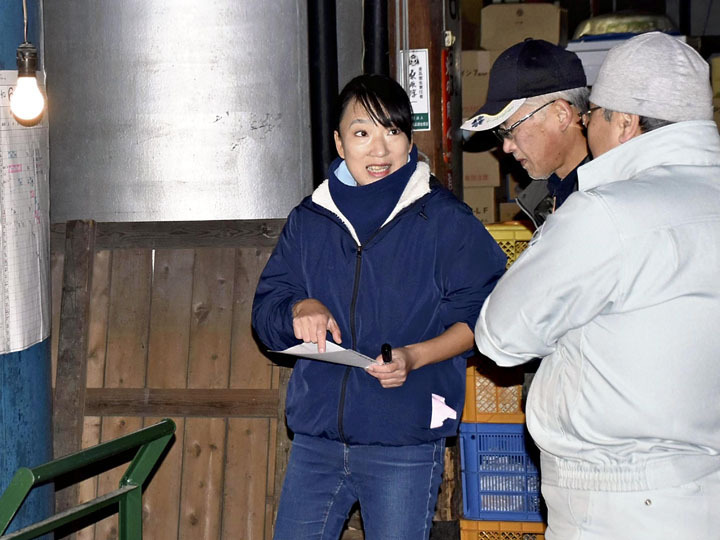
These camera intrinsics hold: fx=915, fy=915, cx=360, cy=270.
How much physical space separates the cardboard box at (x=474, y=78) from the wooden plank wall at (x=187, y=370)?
1813mm

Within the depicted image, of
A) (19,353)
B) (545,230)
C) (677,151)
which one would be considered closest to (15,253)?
(19,353)

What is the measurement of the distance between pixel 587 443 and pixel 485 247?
908 millimetres

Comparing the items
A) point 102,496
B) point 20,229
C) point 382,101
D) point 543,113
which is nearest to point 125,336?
point 20,229

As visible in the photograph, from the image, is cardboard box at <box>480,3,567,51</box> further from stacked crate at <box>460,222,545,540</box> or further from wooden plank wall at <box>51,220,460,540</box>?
stacked crate at <box>460,222,545,540</box>

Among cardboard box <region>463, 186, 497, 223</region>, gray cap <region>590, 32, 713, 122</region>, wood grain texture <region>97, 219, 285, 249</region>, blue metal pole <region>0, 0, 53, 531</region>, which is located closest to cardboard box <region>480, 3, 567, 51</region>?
cardboard box <region>463, 186, 497, 223</region>

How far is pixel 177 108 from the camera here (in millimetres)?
4945

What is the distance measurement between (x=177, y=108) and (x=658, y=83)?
341 cm

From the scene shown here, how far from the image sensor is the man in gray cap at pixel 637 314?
6.16ft

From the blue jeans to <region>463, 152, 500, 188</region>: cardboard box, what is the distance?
322cm

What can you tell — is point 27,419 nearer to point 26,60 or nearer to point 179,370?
point 179,370

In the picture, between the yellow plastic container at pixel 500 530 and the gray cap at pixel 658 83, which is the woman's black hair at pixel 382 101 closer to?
the gray cap at pixel 658 83

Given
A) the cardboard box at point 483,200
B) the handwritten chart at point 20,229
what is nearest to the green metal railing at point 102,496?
the handwritten chart at point 20,229

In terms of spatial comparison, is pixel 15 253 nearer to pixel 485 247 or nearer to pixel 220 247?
pixel 220 247

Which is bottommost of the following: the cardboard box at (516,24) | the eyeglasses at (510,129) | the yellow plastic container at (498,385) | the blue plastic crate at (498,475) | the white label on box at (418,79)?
the blue plastic crate at (498,475)
